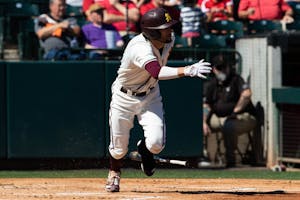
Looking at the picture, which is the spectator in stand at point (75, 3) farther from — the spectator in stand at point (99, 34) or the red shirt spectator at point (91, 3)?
the spectator in stand at point (99, 34)

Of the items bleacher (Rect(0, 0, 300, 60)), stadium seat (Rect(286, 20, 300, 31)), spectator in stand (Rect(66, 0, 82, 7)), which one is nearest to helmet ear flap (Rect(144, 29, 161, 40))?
bleacher (Rect(0, 0, 300, 60))

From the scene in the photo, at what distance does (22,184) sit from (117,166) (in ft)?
4.19

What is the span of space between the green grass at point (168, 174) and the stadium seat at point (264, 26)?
2925 mm

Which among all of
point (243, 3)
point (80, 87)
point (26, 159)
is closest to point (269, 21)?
point (243, 3)

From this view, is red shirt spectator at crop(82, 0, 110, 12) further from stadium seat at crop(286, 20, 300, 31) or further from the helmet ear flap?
the helmet ear flap

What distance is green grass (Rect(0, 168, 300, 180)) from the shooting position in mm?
10547

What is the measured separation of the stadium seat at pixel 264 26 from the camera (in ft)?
45.2

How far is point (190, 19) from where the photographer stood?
13.0 meters

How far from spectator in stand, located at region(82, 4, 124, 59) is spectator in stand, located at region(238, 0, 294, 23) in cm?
240

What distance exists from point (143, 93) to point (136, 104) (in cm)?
12

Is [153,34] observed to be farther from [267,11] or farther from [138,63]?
[267,11]

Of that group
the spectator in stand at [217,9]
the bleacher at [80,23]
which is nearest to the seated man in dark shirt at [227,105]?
the bleacher at [80,23]

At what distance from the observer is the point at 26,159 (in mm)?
11711

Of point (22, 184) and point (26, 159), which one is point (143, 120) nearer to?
point (22, 184)
